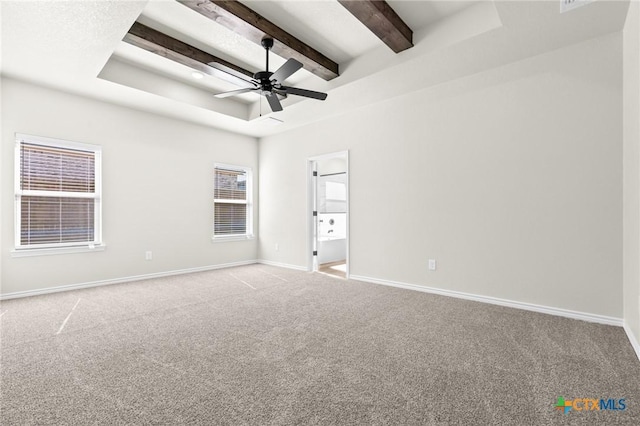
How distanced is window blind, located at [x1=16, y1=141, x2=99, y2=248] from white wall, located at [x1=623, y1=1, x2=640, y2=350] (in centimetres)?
587

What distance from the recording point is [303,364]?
2055 millimetres

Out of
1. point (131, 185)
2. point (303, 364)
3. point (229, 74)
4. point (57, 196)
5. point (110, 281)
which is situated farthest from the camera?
point (131, 185)

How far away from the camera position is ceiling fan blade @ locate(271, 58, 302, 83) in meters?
2.70

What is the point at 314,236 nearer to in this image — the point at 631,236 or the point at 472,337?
the point at 472,337

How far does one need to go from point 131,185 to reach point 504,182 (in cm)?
504

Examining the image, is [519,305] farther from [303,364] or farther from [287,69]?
[287,69]

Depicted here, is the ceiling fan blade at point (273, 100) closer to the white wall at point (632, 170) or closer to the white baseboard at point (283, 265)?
the white baseboard at point (283, 265)

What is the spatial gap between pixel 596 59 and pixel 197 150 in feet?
17.7

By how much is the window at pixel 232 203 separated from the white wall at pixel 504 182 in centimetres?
236

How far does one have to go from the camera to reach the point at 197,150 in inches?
212

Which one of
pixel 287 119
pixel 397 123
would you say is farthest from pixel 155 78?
pixel 397 123

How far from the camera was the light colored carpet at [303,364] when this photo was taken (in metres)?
1.57

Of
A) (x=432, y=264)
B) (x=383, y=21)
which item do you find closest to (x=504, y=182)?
(x=432, y=264)

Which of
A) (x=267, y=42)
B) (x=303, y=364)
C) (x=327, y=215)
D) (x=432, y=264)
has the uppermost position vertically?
(x=267, y=42)
